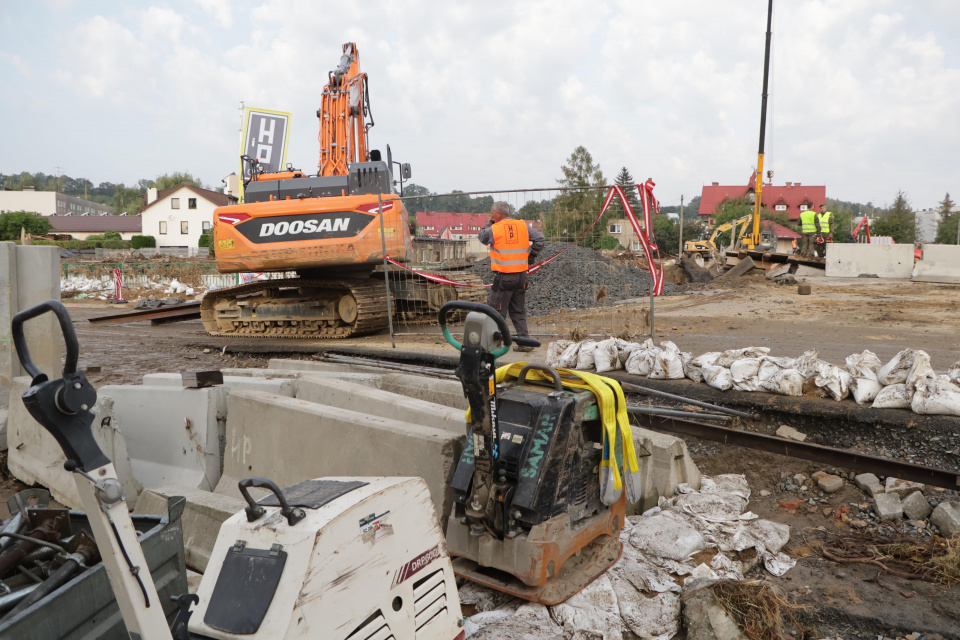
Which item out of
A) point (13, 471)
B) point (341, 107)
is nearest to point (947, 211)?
point (341, 107)

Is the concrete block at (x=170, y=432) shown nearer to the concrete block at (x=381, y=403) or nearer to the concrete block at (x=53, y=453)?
the concrete block at (x=53, y=453)

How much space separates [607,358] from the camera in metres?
6.82

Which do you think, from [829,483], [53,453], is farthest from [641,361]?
[53,453]

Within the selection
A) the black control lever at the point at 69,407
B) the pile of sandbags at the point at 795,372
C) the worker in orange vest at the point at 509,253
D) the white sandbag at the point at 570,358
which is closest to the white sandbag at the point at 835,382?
the pile of sandbags at the point at 795,372

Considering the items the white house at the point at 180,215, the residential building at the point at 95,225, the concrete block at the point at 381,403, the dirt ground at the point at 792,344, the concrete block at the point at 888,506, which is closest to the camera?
the dirt ground at the point at 792,344

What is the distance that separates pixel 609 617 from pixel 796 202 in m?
75.6

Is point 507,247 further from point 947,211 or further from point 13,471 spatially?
point 947,211

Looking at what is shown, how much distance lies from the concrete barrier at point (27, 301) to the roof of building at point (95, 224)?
6593cm

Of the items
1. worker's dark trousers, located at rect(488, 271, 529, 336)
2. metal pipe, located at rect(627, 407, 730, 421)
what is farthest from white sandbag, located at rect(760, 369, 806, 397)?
worker's dark trousers, located at rect(488, 271, 529, 336)

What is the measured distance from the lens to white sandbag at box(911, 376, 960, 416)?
16.1ft

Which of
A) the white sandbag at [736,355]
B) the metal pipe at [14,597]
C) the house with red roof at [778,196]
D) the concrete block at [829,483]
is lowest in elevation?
the concrete block at [829,483]

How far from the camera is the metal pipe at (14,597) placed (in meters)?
2.03

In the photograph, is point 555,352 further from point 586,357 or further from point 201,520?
point 201,520

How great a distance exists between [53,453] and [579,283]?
1262cm
